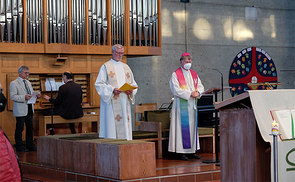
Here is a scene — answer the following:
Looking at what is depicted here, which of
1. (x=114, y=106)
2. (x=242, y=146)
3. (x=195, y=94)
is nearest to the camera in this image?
(x=242, y=146)

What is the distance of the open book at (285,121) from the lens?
3.83 m

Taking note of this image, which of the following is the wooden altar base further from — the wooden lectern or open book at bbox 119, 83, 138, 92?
the wooden lectern

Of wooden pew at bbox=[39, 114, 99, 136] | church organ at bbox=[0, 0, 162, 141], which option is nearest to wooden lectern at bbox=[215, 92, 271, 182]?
wooden pew at bbox=[39, 114, 99, 136]

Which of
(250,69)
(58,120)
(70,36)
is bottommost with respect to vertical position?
(58,120)

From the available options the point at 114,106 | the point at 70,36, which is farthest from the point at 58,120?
the point at 114,106

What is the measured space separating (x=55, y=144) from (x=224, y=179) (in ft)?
11.5

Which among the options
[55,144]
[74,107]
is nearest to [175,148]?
[55,144]

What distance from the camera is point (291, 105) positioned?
12.9 feet

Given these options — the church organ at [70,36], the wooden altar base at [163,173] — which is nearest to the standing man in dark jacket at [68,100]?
the church organ at [70,36]

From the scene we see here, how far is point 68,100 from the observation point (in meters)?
9.46

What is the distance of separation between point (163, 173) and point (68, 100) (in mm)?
3593

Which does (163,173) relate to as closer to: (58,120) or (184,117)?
(184,117)

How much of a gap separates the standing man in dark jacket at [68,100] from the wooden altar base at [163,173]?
2021mm

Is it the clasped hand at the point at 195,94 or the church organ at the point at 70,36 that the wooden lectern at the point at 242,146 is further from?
the church organ at the point at 70,36
